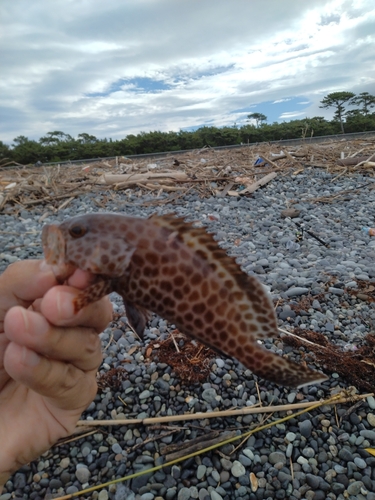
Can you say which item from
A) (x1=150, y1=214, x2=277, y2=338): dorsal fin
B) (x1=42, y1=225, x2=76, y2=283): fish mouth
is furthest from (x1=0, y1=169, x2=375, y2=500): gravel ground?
(x1=42, y1=225, x2=76, y2=283): fish mouth

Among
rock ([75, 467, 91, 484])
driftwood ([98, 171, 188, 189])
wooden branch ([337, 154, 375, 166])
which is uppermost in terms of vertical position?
driftwood ([98, 171, 188, 189])

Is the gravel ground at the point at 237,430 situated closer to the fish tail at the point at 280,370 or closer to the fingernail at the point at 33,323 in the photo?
the fish tail at the point at 280,370

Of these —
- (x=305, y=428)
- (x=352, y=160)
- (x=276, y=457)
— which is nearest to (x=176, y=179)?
(x=352, y=160)

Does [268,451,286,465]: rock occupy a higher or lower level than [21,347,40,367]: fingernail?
lower

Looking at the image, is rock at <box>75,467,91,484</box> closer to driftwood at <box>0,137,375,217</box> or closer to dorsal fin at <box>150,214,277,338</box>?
dorsal fin at <box>150,214,277,338</box>

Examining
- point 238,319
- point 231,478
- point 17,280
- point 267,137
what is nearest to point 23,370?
point 17,280

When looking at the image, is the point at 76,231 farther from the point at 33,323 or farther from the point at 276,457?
the point at 276,457

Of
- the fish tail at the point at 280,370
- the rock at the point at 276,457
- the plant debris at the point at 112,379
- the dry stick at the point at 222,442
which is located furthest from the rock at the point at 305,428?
the plant debris at the point at 112,379

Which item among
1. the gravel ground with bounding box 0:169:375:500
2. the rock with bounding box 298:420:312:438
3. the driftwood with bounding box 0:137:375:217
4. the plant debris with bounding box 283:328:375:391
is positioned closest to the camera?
the gravel ground with bounding box 0:169:375:500
